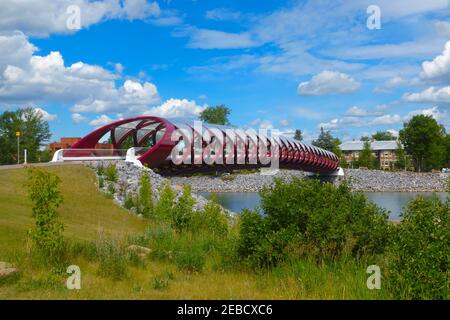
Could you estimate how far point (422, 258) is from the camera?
5.98 metres

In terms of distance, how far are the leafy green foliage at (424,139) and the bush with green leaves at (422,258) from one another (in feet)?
276

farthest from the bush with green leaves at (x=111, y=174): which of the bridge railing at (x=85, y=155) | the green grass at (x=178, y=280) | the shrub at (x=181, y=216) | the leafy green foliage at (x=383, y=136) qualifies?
the leafy green foliage at (x=383, y=136)

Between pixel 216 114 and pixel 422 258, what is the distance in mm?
95244

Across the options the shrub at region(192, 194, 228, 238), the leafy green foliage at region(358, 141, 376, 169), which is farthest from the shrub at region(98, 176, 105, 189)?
the leafy green foliage at region(358, 141, 376, 169)

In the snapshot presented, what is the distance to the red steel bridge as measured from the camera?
31.8 meters

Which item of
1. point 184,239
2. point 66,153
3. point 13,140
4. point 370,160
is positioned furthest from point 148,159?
point 370,160

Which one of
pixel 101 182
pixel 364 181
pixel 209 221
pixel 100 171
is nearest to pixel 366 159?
pixel 364 181

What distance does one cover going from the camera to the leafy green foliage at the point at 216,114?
100500 mm

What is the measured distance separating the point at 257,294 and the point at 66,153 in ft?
88.6

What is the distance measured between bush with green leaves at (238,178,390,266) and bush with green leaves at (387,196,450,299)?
0.90 m

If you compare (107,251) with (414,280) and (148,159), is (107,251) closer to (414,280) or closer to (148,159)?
(414,280)

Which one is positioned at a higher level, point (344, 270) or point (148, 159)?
point (148, 159)

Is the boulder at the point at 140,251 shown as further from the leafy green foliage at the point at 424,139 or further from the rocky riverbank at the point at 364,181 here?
the leafy green foliage at the point at 424,139

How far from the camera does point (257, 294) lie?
6.61 m
